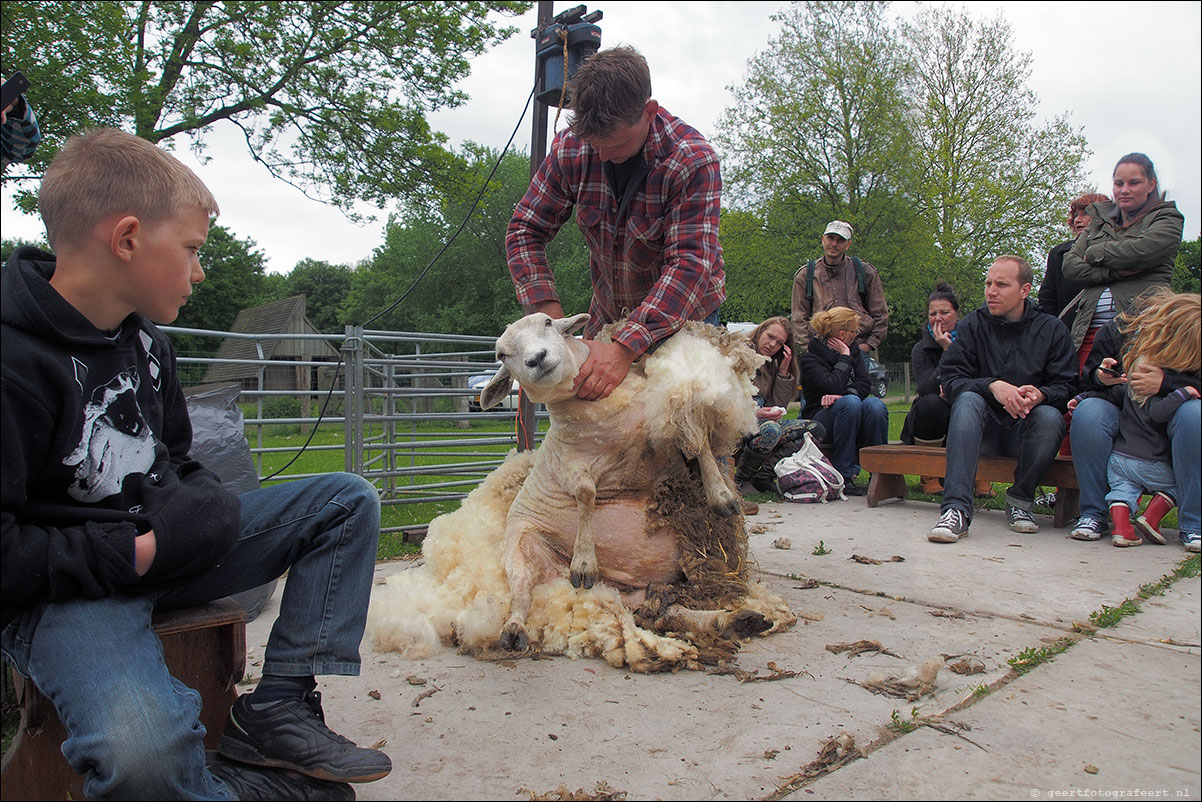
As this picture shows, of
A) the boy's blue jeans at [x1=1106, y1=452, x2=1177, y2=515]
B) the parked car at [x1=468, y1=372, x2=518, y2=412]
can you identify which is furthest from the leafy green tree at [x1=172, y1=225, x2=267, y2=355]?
the boy's blue jeans at [x1=1106, y1=452, x2=1177, y2=515]

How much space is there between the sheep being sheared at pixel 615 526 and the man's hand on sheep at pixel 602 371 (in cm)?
6

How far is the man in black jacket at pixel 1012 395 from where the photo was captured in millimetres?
4547

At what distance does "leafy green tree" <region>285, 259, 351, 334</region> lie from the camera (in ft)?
187

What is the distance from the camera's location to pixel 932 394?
5.79 metres

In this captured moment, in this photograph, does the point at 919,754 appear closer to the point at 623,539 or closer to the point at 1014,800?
the point at 1014,800

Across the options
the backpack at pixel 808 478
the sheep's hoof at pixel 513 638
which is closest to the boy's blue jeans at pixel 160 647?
the sheep's hoof at pixel 513 638

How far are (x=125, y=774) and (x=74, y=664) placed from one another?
0.22 meters

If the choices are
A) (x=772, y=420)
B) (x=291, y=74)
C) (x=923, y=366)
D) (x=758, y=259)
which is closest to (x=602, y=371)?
(x=772, y=420)

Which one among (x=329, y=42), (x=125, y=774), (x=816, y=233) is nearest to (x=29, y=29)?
(x=329, y=42)

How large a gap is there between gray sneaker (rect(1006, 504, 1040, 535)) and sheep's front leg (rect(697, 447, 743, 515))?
247 centimetres

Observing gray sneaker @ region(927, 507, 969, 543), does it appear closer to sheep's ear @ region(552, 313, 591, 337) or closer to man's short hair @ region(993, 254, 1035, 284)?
man's short hair @ region(993, 254, 1035, 284)

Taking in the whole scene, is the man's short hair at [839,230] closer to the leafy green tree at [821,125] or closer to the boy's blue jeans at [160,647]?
the boy's blue jeans at [160,647]

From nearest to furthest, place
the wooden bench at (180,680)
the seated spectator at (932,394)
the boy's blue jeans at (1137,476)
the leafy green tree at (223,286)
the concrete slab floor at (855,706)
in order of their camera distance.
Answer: the concrete slab floor at (855,706) < the boy's blue jeans at (1137,476) < the wooden bench at (180,680) < the seated spectator at (932,394) < the leafy green tree at (223,286)

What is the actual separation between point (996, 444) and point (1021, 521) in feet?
1.78
